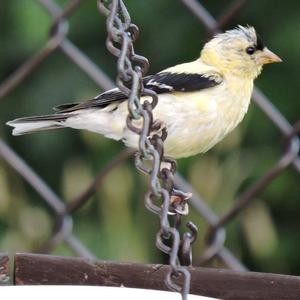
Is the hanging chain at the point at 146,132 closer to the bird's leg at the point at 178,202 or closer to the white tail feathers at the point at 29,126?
the bird's leg at the point at 178,202

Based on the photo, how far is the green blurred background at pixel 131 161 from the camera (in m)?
2.54

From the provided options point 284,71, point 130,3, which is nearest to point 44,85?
point 130,3

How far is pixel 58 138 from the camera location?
9.15 feet

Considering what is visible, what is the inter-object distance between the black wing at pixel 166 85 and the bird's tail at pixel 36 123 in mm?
18

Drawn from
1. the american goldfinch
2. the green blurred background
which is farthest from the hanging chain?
the green blurred background

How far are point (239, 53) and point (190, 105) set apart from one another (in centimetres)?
24

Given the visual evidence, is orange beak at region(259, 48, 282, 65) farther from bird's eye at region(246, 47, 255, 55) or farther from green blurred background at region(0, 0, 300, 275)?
green blurred background at region(0, 0, 300, 275)

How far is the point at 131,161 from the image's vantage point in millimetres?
2748

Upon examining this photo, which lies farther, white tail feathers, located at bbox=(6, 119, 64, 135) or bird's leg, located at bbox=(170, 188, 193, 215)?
white tail feathers, located at bbox=(6, 119, 64, 135)

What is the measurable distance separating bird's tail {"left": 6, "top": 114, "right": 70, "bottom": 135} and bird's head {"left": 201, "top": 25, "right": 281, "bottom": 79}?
306mm

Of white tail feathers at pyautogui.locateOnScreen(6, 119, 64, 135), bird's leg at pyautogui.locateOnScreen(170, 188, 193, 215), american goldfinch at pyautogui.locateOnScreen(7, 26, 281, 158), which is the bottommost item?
bird's leg at pyautogui.locateOnScreen(170, 188, 193, 215)

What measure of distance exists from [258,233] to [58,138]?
0.55m

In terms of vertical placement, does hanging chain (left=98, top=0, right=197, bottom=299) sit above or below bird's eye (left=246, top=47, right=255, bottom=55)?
below

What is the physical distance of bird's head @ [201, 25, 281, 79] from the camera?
2.17 meters
